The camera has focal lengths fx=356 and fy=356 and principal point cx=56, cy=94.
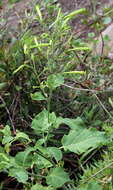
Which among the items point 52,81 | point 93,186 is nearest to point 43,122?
point 52,81

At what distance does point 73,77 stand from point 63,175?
49 cm

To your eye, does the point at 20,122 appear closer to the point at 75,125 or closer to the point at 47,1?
the point at 75,125

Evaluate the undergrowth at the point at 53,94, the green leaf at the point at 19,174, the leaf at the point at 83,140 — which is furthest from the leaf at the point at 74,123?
the green leaf at the point at 19,174

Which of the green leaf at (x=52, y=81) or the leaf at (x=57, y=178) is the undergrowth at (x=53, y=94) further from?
the leaf at (x=57, y=178)

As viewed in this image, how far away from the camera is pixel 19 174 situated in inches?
32.6

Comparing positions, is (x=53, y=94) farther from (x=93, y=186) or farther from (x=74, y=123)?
(x=93, y=186)

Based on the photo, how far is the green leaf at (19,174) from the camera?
82cm

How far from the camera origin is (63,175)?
87 centimetres

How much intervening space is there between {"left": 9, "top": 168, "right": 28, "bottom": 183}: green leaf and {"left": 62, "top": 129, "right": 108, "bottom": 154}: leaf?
0.41 ft

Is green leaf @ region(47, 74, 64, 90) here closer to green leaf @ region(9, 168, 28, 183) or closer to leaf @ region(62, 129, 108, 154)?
leaf @ region(62, 129, 108, 154)

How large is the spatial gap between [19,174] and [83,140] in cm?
19

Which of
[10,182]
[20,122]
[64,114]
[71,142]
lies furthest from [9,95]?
[71,142]

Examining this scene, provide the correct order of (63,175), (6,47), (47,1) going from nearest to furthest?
(63,175)
(6,47)
(47,1)

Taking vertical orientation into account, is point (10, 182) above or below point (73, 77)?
below
